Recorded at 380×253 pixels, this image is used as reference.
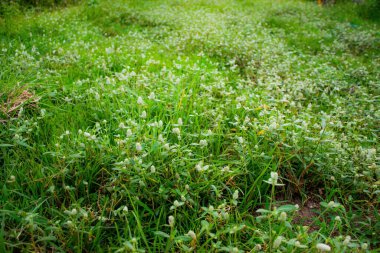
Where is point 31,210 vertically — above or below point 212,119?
below

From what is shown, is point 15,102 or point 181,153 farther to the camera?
point 15,102

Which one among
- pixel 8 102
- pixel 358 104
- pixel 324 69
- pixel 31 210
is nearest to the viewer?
pixel 31 210

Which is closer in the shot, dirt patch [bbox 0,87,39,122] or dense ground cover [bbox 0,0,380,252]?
dense ground cover [bbox 0,0,380,252]

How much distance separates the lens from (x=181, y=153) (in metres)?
2.61

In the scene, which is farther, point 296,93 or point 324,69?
point 324,69

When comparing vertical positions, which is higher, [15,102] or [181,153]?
[15,102]

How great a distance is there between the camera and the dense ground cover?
2137mm

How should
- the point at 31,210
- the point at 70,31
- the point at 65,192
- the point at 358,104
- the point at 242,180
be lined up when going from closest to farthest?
the point at 31,210
the point at 65,192
the point at 242,180
the point at 358,104
the point at 70,31

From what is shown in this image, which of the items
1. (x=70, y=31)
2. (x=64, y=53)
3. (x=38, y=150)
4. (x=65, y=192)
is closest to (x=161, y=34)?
(x=70, y=31)

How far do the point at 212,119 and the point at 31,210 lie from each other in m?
2.05

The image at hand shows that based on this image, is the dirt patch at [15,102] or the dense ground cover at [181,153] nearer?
the dense ground cover at [181,153]

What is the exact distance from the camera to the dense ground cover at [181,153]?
2.14m

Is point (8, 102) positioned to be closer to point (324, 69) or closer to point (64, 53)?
point (64, 53)

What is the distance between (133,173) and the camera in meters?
2.48
